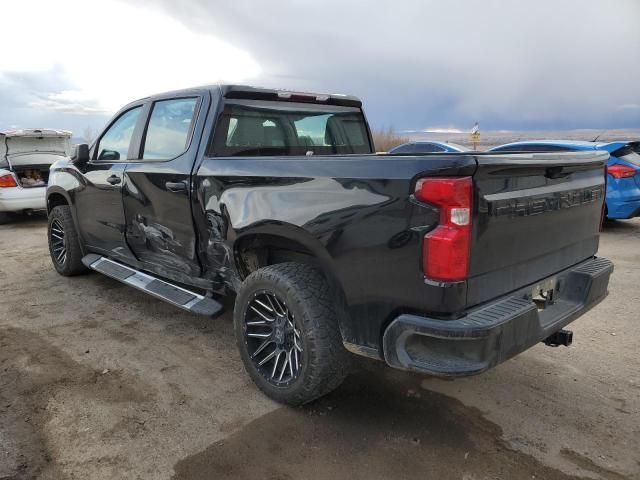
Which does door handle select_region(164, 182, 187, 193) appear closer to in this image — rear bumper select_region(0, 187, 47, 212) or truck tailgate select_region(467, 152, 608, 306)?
truck tailgate select_region(467, 152, 608, 306)

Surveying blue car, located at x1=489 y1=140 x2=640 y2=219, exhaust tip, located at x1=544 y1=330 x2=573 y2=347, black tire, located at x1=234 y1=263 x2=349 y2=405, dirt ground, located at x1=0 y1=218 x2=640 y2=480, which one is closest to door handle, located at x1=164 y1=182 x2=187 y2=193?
black tire, located at x1=234 y1=263 x2=349 y2=405

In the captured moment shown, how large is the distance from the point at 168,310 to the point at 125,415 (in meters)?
1.81

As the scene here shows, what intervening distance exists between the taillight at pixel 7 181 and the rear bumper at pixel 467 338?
8.96 m

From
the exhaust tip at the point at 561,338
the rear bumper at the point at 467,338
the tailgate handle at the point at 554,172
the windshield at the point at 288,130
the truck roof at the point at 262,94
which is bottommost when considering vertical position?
the exhaust tip at the point at 561,338

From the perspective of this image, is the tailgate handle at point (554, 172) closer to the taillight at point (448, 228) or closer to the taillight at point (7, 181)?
the taillight at point (448, 228)

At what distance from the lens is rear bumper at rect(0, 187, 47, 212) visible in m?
9.12

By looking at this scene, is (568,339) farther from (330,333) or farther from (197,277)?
(197,277)

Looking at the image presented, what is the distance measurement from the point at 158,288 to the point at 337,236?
2.04m

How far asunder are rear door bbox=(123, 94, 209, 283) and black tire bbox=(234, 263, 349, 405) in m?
0.90

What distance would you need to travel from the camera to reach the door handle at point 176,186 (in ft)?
11.8

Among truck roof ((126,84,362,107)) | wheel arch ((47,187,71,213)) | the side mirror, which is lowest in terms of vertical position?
wheel arch ((47,187,71,213))

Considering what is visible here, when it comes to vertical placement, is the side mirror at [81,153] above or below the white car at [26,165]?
above

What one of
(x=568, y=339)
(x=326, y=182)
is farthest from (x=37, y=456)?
(x=568, y=339)

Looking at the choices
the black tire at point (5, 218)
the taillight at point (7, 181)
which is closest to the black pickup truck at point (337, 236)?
the taillight at point (7, 181)
